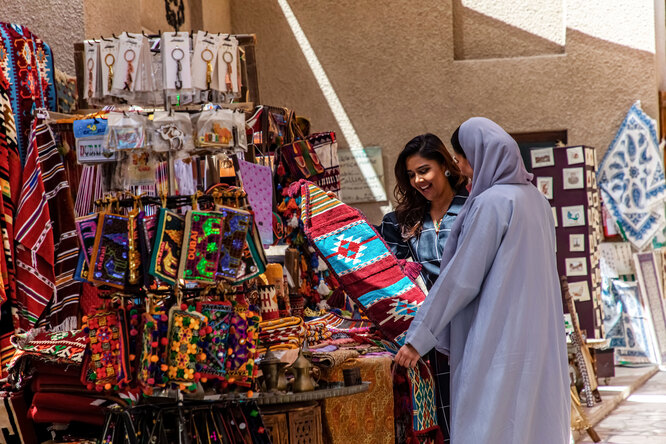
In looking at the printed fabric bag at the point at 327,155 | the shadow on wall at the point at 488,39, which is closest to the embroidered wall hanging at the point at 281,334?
the printed fabric bag at the point at 327,155

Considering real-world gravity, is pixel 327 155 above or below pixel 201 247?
above

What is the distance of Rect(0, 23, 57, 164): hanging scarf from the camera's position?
4.13 m

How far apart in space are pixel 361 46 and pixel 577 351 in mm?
4273

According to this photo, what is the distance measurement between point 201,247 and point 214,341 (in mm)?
313

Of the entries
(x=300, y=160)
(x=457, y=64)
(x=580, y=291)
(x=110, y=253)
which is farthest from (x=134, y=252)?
(x=457, y=64)

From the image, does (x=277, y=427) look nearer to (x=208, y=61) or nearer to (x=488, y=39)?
(x=208, y=61)

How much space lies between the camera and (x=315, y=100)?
31.2ft

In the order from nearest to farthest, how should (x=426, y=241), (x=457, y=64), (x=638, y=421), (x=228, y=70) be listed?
(x=228, y=70)
(x=426, y=241)
(x=638, y=421)
(x=457, y=64)

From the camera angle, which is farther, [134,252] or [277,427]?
[277,427]

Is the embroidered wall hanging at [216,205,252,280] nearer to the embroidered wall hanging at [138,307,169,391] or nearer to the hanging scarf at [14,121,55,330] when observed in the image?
the embroidered wall hanging at [138,307,169,391]

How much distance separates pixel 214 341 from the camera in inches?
117

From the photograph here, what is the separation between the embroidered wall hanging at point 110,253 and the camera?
2924mm

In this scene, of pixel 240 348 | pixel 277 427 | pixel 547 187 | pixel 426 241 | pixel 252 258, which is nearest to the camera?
pixel 240 348

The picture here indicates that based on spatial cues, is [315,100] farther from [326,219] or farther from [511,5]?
[326,219]
